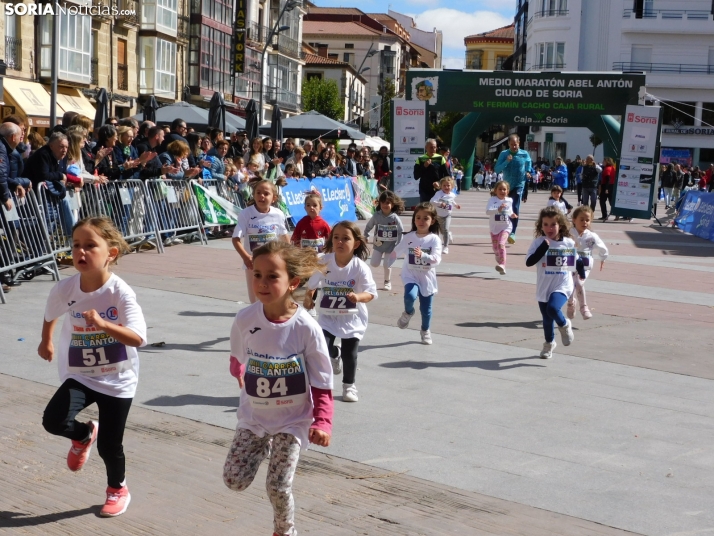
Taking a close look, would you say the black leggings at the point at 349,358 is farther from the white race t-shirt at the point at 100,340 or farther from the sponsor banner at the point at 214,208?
the sponsor banner at the point at 214,208

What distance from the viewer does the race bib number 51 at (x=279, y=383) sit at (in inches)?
160

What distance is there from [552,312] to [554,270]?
0.38m

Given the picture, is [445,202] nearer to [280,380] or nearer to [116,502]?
[116,502]

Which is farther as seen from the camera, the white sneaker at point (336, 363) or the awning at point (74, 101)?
the awning at point (74, 101)

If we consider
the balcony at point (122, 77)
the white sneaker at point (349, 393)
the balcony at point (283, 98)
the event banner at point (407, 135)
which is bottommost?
the white sneaker at point (349, 393)

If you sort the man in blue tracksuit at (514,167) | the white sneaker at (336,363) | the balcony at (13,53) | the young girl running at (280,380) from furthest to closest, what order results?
the balcony at (13,53) → the man in blue tracksuit at (514,167) → the white sneaker at (336,363) → the young girl running at (280,380)

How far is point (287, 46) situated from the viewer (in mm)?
73000

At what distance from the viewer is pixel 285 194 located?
19.2 m

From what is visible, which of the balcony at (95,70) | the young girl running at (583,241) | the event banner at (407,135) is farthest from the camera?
the balcony at (95,70)

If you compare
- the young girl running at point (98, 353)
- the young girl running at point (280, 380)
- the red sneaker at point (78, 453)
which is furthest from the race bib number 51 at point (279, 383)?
the red sneaker at point (78, 453)

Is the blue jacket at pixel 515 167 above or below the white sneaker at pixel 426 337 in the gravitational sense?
above

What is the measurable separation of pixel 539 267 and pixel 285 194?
1100cm

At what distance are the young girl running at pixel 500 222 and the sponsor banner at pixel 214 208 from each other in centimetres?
537

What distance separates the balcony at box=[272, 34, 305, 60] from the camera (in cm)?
7038
